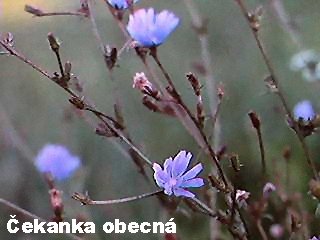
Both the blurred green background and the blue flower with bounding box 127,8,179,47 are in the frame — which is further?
the blurred green background

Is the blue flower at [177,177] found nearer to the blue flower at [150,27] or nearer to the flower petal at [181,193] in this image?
the flower petal at [181,193]

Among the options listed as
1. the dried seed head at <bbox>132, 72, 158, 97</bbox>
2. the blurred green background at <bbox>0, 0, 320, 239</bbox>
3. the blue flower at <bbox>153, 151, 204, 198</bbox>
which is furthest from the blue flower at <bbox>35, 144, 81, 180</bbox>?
the blue flower at <bbox>153, 151, 204, 198</bbox>

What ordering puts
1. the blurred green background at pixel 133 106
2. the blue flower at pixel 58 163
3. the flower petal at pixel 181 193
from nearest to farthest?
the flower petal at pixel 181 193 < the blue flower at pixel 58 163 < the blurred green background at pixel 133 106

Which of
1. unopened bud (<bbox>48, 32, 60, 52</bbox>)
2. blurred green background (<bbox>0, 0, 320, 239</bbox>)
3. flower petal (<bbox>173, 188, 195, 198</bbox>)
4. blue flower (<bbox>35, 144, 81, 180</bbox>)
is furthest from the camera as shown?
blurred green background (<bbox>0, 0, 320, 239</bbox>)

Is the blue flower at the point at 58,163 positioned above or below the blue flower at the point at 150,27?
above

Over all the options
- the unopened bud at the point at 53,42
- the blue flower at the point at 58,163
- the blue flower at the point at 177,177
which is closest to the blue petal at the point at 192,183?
the blue flower at the point at 177,177

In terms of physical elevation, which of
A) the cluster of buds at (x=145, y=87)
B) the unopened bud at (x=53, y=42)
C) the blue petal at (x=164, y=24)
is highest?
the blue petal at (x=164, y=24)

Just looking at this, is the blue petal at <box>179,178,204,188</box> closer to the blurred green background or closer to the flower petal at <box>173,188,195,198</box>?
the flower petal at <box>173,188,195,198</box>

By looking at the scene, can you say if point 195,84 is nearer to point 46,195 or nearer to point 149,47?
point 149,47
